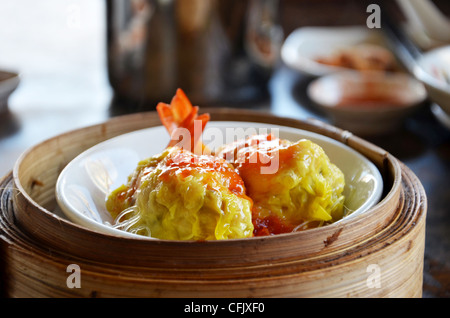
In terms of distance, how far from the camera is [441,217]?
158 centimetres

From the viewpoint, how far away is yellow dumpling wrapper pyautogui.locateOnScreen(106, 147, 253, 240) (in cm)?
86

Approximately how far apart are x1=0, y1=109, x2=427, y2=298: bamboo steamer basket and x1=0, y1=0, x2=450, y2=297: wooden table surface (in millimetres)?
439

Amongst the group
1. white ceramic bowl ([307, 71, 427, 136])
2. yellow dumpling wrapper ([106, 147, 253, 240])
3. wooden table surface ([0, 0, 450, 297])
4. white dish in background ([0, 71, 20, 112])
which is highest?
yellow dumpling wrapper ([106, 147, 253, 240])

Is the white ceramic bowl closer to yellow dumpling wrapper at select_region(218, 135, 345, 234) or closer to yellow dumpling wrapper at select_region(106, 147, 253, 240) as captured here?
yellow dumpling wrapper at select_region(218, 135, 345, 234)

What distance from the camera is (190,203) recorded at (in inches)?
34.0

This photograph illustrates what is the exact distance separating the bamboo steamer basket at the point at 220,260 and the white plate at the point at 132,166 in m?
0.06

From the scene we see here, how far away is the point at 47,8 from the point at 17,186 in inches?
133

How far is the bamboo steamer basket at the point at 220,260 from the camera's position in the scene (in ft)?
2.46

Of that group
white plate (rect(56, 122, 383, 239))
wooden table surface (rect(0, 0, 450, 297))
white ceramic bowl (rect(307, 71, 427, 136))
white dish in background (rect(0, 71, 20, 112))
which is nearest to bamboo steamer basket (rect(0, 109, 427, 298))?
white plate (rect(56, 122, 383, 239))

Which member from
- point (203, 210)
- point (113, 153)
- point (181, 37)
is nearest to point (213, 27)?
point (181, 37)

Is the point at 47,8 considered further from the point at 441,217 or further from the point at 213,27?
the point at 441,217

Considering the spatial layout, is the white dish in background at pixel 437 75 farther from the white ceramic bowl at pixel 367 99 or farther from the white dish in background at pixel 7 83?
the white dish in background at pixel 7 83

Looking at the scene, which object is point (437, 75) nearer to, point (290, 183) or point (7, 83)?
point (290, 183)

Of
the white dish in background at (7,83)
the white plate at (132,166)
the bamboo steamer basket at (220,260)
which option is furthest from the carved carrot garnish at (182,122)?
the white dish in background at (7,83)
